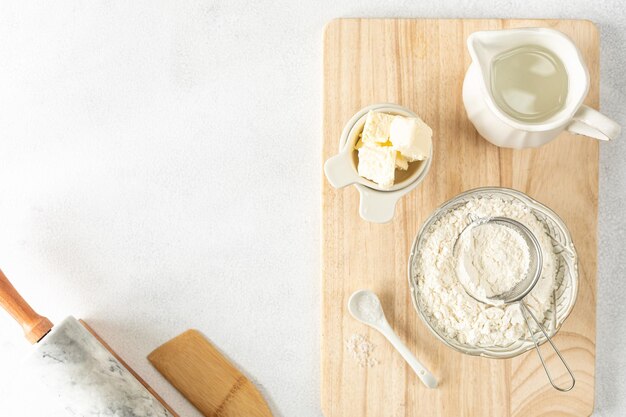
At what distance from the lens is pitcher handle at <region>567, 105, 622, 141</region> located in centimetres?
55

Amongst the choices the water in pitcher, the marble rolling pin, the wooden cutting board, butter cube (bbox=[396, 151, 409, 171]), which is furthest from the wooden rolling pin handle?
the water in pitcher

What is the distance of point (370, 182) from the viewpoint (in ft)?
1.89

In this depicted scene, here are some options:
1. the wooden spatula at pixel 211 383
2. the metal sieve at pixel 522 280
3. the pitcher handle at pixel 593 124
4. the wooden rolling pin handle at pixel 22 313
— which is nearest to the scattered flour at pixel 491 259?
the metal sieve at pixel 522 280

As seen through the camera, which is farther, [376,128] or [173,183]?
[173,183]

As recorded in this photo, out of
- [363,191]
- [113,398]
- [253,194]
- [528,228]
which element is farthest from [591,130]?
[113,398]

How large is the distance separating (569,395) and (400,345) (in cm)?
18

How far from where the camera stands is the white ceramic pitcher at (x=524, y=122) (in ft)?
1.81

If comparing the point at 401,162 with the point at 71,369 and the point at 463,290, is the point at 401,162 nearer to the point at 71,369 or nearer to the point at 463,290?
the point at 463,290

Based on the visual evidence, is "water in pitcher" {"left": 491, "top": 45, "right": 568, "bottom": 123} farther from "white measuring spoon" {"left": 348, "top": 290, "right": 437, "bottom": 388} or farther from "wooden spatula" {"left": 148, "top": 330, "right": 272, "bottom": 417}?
"wooden spatula" {"left": 148, "top": 330, "right": 272, "bottom": 417}

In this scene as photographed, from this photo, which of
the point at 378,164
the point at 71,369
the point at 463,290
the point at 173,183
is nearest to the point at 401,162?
the point at 378,164

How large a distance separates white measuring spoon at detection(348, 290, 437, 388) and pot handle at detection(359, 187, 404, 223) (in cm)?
9

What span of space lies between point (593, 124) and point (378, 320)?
0.89 feet

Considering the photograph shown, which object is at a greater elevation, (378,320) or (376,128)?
(376,128)

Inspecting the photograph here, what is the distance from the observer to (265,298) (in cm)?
70
